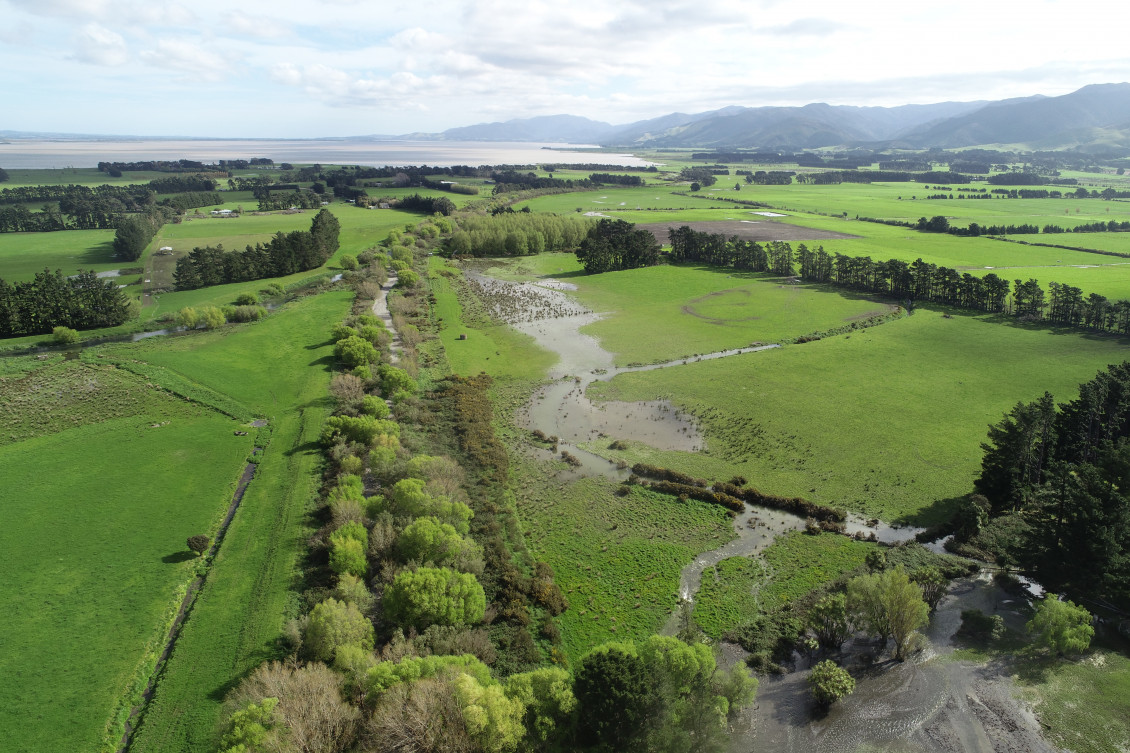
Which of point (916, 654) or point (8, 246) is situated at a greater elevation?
point (8, 246)

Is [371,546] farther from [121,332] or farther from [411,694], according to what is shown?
[121,332]

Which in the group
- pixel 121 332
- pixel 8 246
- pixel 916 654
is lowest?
pixel 916 654

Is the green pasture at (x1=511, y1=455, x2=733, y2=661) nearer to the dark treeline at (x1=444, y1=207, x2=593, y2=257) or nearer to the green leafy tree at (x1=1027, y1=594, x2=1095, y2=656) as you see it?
the green leafy tree at (x1=1027, y1=594, x2=1095, y2=656)

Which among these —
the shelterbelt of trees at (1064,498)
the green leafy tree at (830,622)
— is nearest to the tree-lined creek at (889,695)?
the green leafy tree at (830,622)

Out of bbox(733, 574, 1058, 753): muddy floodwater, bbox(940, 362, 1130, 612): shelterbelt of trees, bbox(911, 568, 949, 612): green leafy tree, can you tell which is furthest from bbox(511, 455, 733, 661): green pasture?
bbox(940, 362, 1130, 612): shelterbelt of trees

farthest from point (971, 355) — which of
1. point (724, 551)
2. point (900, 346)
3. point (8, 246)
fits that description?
point (8, 246)
